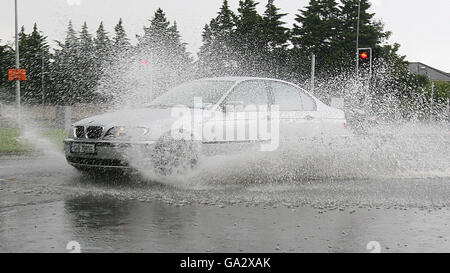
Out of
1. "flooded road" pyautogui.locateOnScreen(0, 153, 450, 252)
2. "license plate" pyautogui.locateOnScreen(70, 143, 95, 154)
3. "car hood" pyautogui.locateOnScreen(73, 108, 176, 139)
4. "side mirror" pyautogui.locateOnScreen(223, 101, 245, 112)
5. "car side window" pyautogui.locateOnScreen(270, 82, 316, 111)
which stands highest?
"car side window" pyautogui.locateOnScreen(270, 82, 316, 111)

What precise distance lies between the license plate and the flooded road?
17.1 inches

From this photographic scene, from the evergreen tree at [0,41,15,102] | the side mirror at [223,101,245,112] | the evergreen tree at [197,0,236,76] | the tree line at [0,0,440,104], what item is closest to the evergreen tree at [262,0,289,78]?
the tree line at [0,0,440,104]

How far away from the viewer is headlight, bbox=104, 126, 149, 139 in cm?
772

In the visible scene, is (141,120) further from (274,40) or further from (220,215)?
(274,40)

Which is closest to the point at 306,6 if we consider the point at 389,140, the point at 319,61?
the point at 319,61

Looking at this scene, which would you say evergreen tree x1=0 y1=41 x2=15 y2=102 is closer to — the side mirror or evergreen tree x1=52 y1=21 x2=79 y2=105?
evergreen tree x1=52 y1=21 x2=79 y2=105

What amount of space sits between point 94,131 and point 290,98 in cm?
327

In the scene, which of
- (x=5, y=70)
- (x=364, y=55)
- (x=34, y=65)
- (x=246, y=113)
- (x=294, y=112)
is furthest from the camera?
(x=34, y=65)

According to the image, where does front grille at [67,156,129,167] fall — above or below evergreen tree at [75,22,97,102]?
below

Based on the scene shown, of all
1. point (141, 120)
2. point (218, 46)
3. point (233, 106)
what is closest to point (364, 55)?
point (233, 106)

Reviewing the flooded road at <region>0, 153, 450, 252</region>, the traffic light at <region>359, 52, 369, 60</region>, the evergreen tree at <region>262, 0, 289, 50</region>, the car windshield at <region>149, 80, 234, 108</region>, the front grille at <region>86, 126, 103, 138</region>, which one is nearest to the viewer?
the flooded road at <region>0, 153, 450, 252</region>

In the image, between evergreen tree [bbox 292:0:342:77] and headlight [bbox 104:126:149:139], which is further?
evergreen tree [bbox 292:0:342:77]

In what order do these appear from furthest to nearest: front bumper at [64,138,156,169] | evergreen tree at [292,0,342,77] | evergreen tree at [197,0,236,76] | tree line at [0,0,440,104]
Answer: evergreen tree at [292,0,342,77] → tree line at [0,0,440,104] → evergreen tree at [197,0,236,76] → front bumper at [64,138,156,169]

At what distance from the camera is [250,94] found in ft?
29.7
